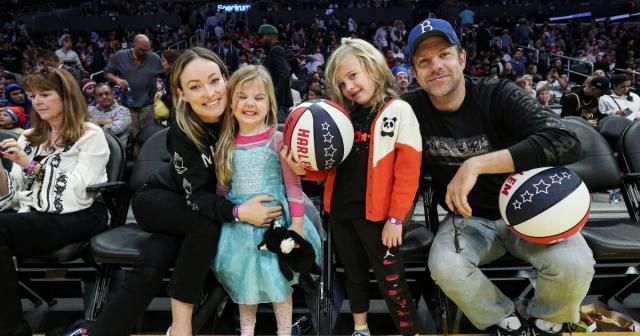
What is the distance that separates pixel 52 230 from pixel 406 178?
61.3 inches

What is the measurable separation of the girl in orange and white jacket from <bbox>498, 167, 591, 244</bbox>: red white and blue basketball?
367mm

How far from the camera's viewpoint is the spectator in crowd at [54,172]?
2.16 m

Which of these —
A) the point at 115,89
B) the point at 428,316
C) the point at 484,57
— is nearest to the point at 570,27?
the point at 484,57

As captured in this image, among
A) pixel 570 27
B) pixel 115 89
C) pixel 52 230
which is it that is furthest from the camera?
pixel 570 27

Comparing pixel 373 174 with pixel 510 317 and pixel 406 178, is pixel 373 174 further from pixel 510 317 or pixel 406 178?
pixel 510 317

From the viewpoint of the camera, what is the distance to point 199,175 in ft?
6.61

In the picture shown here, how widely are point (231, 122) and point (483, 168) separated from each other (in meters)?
1.04

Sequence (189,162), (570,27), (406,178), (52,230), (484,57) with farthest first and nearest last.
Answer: (570,27) → (484,57) → (52,230) → (189,162) → (406,178)

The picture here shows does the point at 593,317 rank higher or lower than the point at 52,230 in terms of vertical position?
lower

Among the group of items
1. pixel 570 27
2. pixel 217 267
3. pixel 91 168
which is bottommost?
pixel 217 267

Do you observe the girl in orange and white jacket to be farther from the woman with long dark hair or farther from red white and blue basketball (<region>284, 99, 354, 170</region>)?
the woman with long dark hair

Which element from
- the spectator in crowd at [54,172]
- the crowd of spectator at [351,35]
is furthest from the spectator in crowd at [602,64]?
the spectator in crowd at [54,172]

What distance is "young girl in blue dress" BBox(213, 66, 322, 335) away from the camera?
1.97 metres

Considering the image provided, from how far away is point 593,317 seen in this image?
220 cm
